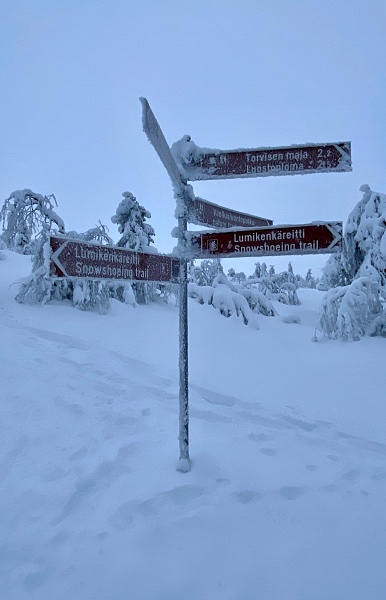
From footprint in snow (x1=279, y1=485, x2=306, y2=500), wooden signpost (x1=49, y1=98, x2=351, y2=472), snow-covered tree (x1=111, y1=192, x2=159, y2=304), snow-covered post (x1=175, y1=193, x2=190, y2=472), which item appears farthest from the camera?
snow-covered tree (x1=111, y1=192, x2=159, y2=304)

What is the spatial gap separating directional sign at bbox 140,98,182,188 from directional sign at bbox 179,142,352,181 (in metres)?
0.33

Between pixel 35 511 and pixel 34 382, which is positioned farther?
pixel 34 382

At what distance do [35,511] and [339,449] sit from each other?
2.97m

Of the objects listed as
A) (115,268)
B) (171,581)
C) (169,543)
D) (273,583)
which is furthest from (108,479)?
(115,268)

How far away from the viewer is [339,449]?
12.5ft

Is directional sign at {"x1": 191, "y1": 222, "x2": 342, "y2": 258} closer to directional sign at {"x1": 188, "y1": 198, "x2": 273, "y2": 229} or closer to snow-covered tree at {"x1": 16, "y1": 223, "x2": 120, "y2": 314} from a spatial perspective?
directional sign at {"x1": 188, "y1": 198, "x2": 273, "y2": 229}

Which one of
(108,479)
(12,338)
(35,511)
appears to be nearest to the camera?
(35,511)

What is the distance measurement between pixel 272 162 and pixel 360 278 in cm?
841

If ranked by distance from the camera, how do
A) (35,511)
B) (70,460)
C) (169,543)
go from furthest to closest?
(70,460) < (35,511) < (169,543)

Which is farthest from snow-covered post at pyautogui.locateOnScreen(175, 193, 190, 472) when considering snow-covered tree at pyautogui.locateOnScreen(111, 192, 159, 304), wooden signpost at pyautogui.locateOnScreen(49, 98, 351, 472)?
snow-covered tree at pyautogui.locateOnScreen(111, 192, 159, 304)

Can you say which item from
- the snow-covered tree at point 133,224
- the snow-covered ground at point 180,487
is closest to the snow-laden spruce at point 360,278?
the snow-covered ground at point 180,487

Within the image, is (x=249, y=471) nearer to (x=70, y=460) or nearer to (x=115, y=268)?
(x=70, y=460)

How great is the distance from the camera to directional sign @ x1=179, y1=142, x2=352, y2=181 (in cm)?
315

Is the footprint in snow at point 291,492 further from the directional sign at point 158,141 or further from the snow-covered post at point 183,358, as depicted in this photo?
the directional sign at point 158,141
